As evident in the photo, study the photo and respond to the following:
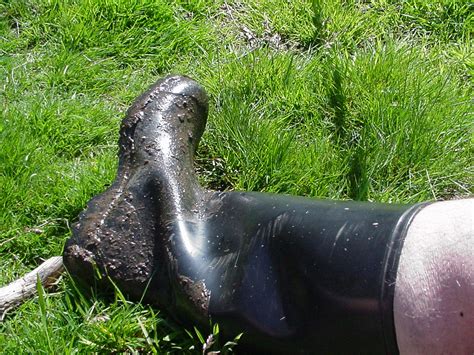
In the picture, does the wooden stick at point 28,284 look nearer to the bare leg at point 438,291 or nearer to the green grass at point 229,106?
the green grass at point 229,106

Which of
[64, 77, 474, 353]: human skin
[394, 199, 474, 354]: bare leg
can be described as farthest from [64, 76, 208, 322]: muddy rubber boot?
[394, 199, 474, 354]: bare leg

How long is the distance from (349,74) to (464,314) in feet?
4.34

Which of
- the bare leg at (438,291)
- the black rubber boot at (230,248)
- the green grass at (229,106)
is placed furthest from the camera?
the green grass at (229,106)

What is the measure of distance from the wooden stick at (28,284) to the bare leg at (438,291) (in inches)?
39.9

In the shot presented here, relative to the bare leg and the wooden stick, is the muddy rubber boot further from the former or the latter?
the bare leg

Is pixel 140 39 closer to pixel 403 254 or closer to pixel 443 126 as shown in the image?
pixel 443 126

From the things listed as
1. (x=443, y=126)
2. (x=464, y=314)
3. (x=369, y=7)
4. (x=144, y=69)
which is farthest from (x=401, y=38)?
(x=464, y=314)

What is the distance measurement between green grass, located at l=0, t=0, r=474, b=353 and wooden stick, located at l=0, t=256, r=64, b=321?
0.11 ft

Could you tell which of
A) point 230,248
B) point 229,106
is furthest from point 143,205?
point 229,106

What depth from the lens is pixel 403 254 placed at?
156cm

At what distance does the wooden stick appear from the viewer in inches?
82.4

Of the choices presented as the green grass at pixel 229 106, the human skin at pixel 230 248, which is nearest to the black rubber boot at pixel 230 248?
the human skin at pixel 230 248

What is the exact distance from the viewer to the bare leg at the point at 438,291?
149 centimetres

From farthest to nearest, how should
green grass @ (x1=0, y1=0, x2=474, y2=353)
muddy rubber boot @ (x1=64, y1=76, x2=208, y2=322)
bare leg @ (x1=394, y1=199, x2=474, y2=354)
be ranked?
green grass @ (x1=0, y1=0, x2=474, y2=353) < muddy rubber boot @ (x1=64, y1=76, x2=208, y2=322) < bare leg @ (x1=394, y1=199, x2=474, y2=354)
